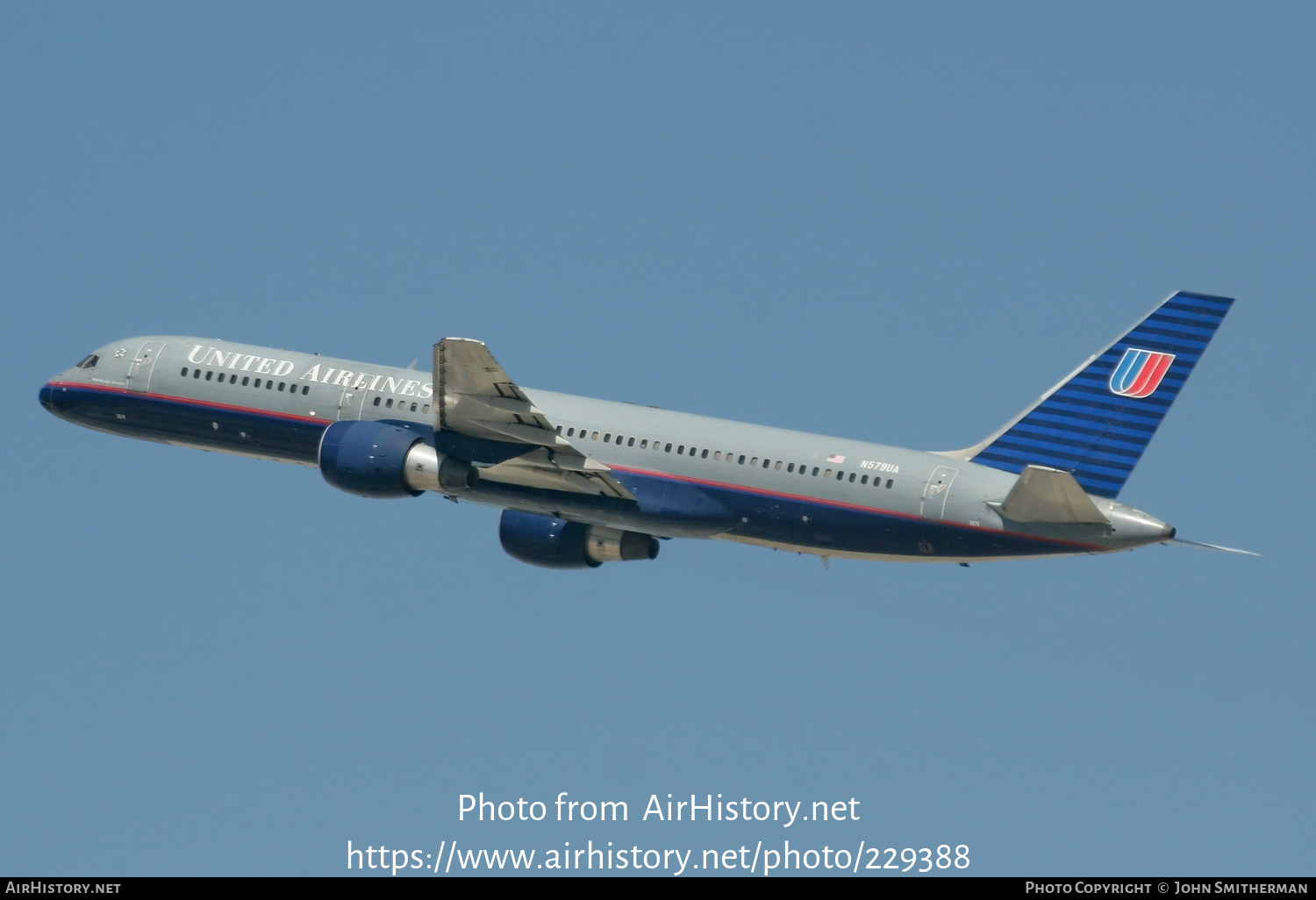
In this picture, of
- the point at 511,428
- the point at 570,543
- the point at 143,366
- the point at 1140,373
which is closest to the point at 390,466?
the point at 511,428

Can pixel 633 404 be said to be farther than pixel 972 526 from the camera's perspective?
Yes

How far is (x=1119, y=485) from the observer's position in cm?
5238

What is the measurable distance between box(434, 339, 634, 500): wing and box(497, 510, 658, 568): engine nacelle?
3.64m

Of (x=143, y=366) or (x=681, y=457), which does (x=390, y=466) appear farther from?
(x=143, y=366)

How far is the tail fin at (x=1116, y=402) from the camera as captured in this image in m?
52.7

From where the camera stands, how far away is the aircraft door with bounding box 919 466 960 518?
174 ft

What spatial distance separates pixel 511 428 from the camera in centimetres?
5559

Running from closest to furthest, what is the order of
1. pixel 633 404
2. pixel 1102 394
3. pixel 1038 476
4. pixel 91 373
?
1. pixel 1038 476
2. pixel 1102 394
3. pixel 633 404
4. pixel 91 373

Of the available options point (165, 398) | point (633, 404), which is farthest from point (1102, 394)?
point (165, 398)

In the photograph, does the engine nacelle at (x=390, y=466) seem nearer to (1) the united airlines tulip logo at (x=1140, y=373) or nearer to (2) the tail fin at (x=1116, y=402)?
(2) the tail fin at (x=1116, y=402)

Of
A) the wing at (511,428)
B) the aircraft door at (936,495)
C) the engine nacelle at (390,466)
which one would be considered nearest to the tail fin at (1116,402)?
the aircraft door at (936,495)

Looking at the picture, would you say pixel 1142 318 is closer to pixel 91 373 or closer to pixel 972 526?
pixel 972 526

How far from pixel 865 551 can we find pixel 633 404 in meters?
8.44

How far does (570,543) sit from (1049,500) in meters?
15.5
